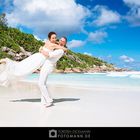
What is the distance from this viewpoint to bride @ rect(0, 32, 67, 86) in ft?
25.7

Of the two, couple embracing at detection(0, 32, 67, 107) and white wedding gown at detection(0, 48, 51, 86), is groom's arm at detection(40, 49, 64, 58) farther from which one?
white wedding gown at detection(0, 48, 51, 86)

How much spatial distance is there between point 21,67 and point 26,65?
11 cm

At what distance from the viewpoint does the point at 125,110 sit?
296 inches

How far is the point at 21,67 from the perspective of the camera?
320 inches

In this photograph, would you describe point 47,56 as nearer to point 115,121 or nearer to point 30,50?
point 115,121

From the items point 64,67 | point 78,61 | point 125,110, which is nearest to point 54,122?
point 125,110

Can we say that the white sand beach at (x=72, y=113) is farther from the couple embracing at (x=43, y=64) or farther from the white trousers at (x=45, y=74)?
the couple embracing at (x=43, y=64)

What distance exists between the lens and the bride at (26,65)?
7836 mm
